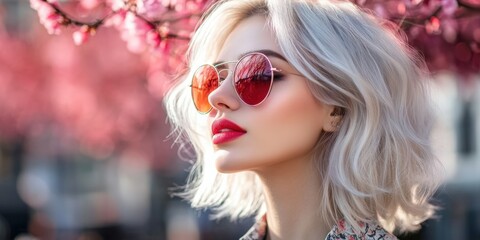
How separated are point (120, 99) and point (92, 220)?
8427 mm

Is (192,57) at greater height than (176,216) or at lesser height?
greater

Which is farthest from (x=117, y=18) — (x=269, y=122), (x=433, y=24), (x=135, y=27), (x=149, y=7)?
(x=433, y=24)

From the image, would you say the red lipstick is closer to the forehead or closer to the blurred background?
the forehead

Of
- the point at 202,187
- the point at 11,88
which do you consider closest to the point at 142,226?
the point at 11,88

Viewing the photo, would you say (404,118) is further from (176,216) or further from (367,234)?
(176,216)

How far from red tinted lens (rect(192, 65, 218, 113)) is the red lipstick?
4.8 inches

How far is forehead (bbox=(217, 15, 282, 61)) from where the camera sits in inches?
149

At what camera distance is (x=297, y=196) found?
3850 millimetres

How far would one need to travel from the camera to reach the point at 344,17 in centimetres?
379

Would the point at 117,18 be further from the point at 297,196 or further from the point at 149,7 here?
the point at 297,196

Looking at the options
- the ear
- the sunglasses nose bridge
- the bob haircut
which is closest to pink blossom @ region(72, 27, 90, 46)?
the bob haircut

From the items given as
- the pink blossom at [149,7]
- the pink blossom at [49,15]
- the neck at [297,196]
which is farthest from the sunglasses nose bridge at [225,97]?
the pink blossom at [49,15]

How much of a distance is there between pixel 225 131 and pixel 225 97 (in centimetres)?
11

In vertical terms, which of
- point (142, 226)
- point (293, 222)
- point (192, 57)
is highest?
point (192, 57)
